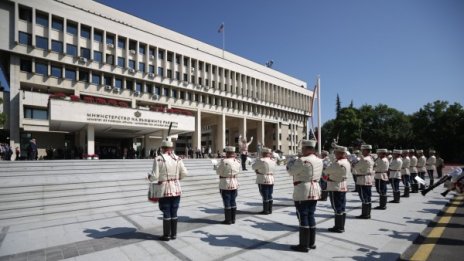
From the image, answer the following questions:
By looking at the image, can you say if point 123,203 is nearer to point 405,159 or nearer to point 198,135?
point 405,159

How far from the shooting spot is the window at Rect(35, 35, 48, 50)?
30845mm

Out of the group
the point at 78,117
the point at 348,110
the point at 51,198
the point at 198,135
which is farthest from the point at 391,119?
the point at 51,198

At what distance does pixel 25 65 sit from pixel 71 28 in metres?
7.13

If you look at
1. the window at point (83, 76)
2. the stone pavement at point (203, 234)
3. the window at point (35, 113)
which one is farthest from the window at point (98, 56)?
the stone pavement at point (203, 234)

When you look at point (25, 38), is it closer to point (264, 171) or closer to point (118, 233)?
point (118, 233)

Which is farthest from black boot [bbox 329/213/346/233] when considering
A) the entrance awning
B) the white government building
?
the entrance awning

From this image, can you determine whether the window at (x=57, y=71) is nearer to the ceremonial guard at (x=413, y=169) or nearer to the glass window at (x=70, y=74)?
the glass window at (x=70, y=74)

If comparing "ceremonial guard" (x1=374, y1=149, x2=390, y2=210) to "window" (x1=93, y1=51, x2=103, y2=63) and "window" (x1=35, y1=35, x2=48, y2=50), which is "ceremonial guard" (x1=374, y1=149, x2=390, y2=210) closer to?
"window" (x1=93, y1=51, x2=103, y2=63)

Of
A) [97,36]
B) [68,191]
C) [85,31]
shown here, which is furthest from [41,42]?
[68,191]

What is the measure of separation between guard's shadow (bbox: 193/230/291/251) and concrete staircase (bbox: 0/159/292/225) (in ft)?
15.7

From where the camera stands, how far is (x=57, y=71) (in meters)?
32.6

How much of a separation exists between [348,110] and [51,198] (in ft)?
224

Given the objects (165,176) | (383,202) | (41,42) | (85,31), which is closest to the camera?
(165,176)

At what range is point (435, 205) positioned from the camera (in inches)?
408
